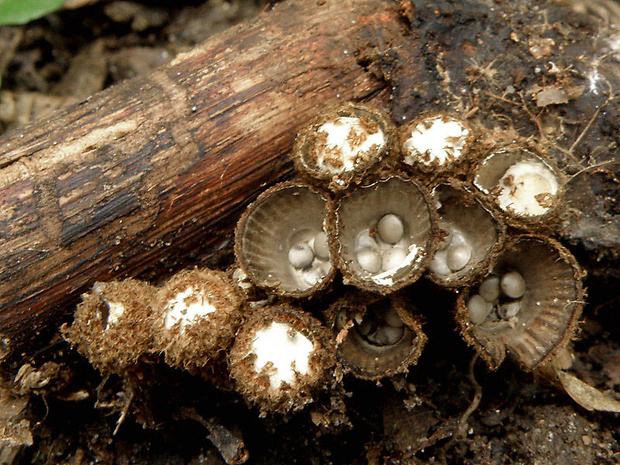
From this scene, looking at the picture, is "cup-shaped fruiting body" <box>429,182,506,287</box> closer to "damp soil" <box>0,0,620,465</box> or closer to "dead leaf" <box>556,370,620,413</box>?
"damp soil" <box>0,0,620,465</box>

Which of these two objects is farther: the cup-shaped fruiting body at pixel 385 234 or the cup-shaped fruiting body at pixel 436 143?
the cup-shaped fruiting body at pixel 436 143

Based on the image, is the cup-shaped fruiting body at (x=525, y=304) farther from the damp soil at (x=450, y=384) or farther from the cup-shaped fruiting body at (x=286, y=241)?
the cup-shaped fruiting body at (x=286, y=241)

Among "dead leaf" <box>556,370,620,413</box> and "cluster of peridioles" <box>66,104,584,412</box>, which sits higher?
"cluster of peridioles" <box>66,104,584,412</box>

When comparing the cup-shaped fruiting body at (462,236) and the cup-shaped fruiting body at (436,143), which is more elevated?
the cup-shaped fruiting body at (436,143)

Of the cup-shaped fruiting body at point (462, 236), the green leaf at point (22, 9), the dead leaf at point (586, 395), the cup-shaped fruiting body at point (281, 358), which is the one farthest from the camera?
the green leaf at point (22, 9)

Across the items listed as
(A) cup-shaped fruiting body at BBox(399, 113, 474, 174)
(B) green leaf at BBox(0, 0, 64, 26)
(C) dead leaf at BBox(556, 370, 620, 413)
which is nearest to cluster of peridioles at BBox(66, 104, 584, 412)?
(A) cup-shaped fruiting body at BBox(399, 113, 474, 174)

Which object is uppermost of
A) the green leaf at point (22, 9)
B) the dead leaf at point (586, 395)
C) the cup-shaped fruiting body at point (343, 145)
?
the green leaf at point (22, 9)

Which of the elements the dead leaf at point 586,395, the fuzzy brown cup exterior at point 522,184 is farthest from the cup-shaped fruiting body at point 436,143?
the dead leaf at point 586,395
